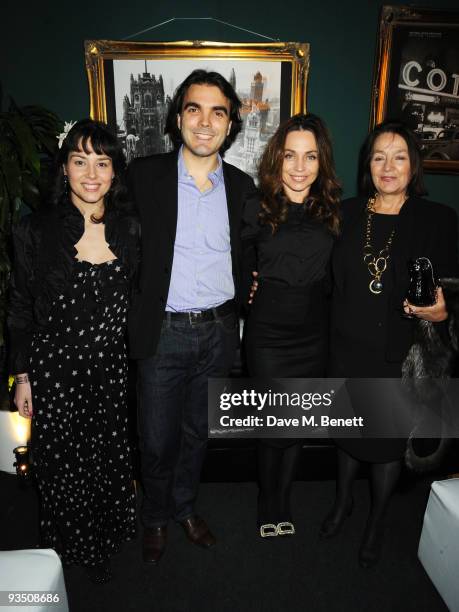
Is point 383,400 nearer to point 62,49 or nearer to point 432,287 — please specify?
point 432,287

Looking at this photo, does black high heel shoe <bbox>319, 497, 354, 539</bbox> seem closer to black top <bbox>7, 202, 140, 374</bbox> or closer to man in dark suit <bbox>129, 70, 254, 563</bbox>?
man in dark suit <bbox>129, 70, 254, 563</bbox>

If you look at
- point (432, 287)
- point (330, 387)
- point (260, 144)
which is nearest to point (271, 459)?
point (330, 387)

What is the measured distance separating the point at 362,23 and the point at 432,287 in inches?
81.7

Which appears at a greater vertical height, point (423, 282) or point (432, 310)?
point (423, 282)

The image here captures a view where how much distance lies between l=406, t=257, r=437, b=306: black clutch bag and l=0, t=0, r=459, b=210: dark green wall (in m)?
1.74

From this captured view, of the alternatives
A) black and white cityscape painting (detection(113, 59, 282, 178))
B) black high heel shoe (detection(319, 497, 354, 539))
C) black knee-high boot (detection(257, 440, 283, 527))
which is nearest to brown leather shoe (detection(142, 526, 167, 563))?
black knee-high boot (detection(257, 440, 283, 527))

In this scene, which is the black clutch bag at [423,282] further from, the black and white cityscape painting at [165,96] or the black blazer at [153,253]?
the black and white cityscape painting at [165,96]

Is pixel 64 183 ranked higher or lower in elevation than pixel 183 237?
higher

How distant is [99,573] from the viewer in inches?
74.7

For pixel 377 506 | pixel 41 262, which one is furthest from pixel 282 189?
pixel 377 506

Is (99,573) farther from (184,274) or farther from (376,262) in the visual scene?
(376,262)

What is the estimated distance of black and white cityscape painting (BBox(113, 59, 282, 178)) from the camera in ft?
8.98

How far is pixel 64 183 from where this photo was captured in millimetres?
1680

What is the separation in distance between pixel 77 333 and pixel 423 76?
2727mm
